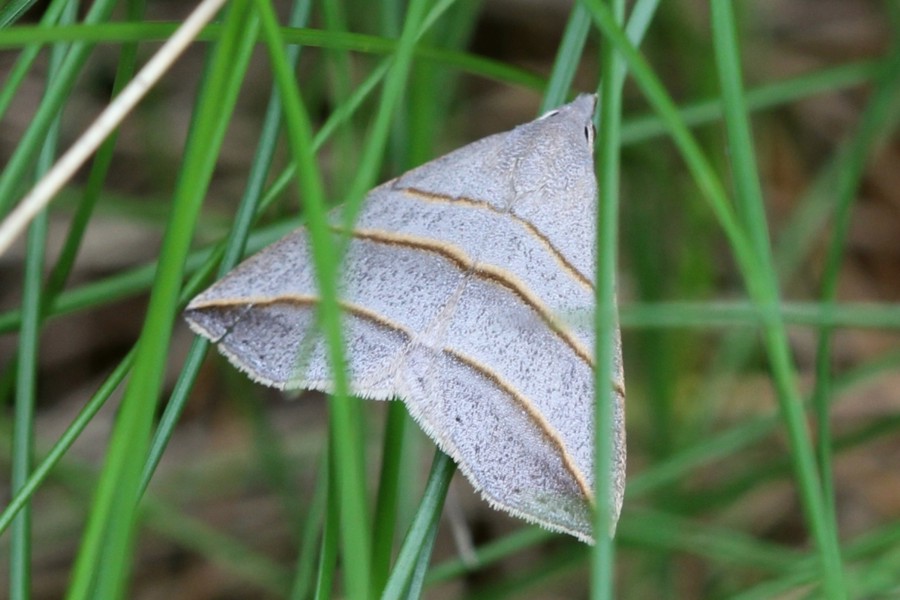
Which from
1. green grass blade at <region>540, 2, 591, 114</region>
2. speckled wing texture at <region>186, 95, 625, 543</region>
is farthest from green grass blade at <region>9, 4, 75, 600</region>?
green grass blade at <region>540, 2, 591, 114</region>

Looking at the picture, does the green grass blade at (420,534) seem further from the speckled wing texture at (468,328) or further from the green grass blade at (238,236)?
the green grass blade at (238,236)

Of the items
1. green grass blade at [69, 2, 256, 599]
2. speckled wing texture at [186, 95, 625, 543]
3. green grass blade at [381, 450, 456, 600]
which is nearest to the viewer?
green grass blade at [69, 2, 256, 599]

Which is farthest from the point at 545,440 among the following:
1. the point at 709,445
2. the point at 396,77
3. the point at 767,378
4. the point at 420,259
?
the point at 767,378

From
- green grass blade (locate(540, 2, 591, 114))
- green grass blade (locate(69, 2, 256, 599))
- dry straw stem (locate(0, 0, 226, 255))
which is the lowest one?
green grass blade (locate(69, 2, 256, 599))

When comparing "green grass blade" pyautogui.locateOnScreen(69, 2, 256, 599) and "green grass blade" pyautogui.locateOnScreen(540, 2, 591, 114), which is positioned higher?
"green grass blade" pyautogui.locateOnScreen(540, 2, 591, 114)

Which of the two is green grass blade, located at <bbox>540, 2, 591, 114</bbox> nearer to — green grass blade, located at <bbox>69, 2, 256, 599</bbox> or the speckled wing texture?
the speckled wing texture

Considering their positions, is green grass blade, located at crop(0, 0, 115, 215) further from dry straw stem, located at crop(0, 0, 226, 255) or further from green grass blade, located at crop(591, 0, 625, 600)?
green grass blade, located at crop(591, 0, 625, 600)

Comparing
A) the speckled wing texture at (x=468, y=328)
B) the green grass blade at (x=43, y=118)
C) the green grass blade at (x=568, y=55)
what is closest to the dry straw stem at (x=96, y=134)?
the green grass blade at (x=43, y=118)

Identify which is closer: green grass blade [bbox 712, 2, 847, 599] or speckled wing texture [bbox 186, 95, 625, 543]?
green grass blade [bbox 712, 2, 847, 599]

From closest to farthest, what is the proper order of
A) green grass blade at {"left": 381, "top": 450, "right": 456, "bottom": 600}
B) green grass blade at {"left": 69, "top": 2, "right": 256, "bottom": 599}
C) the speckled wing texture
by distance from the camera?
green grass blade at {"left": 69, "top": 2, "right": 256, "bottom": 599}, green grass blade at {"left": 381, "top": 450, "right": 456, "bottom": 600}, the speckled wing texture

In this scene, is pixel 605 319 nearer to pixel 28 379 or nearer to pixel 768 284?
pixel 768 284
